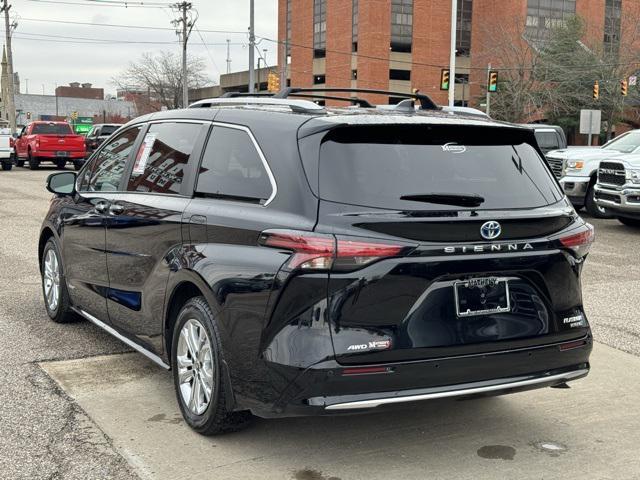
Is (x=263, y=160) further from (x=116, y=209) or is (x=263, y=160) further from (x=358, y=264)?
(x=116, y=209)

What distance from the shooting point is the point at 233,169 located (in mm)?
4289

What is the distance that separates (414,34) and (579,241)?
3009 inches

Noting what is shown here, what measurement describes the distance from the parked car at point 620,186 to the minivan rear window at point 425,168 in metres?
10.4

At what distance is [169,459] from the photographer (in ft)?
13.1

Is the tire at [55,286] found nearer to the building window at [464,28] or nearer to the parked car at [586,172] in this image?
the parked car at [586,172]

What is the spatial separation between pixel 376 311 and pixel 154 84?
8016cm

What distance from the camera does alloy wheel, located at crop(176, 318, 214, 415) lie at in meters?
4.18

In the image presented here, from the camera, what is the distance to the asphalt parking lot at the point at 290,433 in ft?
12.8

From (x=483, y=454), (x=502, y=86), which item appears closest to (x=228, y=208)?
(x=483, y=454)

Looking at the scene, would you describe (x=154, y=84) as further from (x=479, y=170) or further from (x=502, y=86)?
(x=479, y=170)

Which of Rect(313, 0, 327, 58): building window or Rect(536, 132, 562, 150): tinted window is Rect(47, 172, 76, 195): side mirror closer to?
Rect(536, 132, 562, 150): tinted window

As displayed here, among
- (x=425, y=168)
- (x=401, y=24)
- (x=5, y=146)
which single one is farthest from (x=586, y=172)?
(x=401, y=24)

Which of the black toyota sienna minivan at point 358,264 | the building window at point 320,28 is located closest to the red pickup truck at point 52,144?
the black toyota sienna minivan at point 358,264

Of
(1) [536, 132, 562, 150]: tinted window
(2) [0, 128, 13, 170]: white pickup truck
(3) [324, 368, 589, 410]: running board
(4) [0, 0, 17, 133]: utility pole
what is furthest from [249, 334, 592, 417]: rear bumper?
(4) [0, 0, 17, 133]: utility pole
